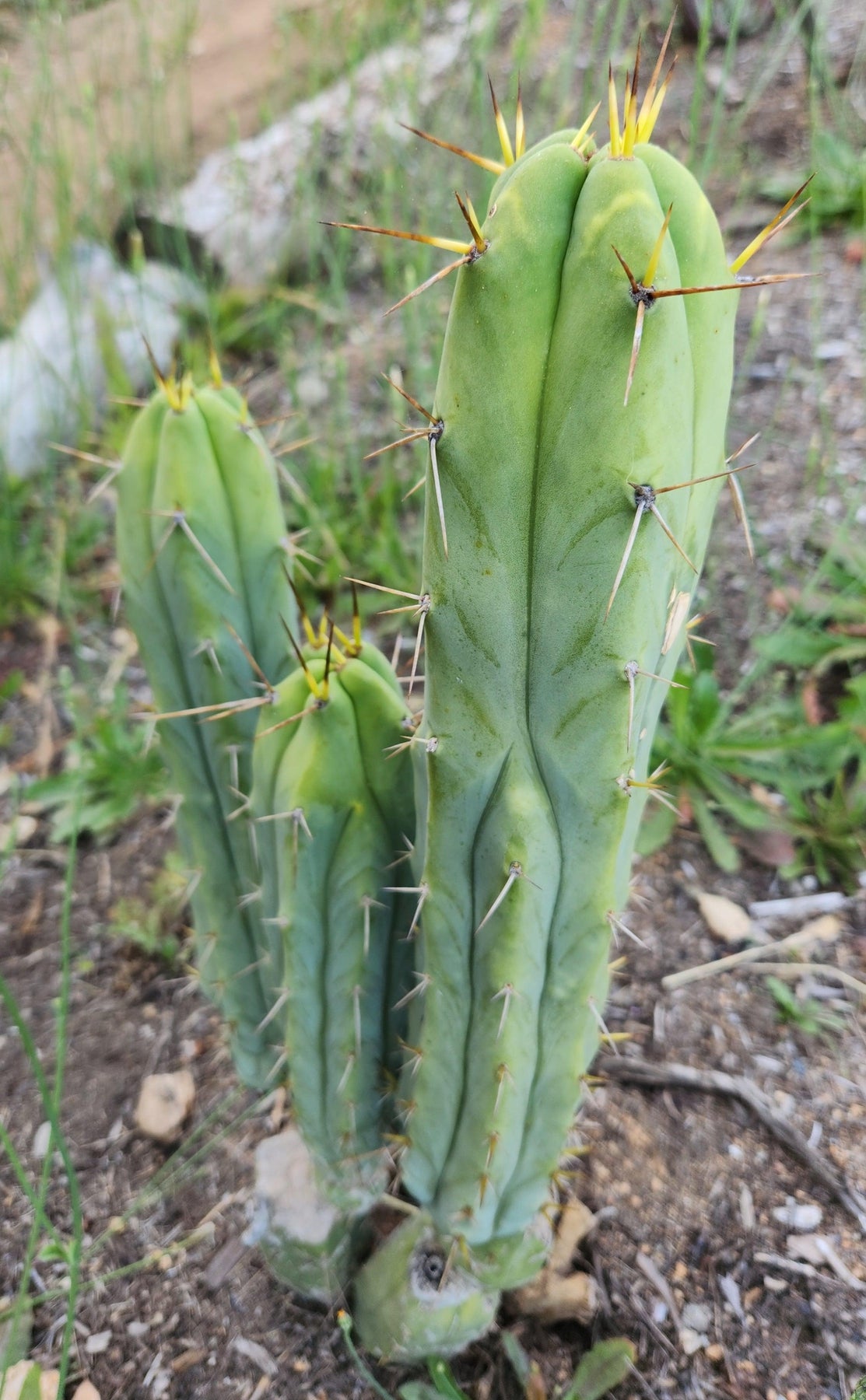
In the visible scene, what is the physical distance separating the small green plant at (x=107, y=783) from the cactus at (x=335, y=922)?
1.09 m

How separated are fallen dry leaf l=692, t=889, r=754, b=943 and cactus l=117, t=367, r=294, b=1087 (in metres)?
0.93

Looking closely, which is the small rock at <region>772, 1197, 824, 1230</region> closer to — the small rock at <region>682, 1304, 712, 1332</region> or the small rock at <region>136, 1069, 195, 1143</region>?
the small rock at <region>682, 1304, 712, 1332</region>

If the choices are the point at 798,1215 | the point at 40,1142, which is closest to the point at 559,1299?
the point at 798,1215

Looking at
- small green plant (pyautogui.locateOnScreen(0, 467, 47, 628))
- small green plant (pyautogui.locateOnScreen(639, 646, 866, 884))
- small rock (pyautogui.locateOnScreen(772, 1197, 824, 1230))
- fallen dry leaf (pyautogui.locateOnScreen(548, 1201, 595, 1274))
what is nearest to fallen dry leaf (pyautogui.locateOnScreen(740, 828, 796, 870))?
small green plant (pyautogui.locateOnScreen(639, 646, 866, 884))

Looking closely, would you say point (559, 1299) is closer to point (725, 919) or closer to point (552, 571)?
point (725, 919)

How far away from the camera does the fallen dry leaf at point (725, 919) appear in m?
1.99

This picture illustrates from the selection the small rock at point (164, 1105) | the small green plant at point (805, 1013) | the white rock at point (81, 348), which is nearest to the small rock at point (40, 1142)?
the small rock at point (164, 1105)

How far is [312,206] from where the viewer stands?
2.35m

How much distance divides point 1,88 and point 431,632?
222 cm

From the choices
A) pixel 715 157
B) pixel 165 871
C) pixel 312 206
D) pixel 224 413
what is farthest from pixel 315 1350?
pixel 715 157

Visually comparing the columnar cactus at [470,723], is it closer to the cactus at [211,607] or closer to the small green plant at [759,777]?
the cactus at [211,607]

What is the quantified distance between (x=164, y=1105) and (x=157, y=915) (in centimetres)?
44

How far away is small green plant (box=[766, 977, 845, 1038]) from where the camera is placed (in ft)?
6.00

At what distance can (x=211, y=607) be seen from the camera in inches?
51.8
